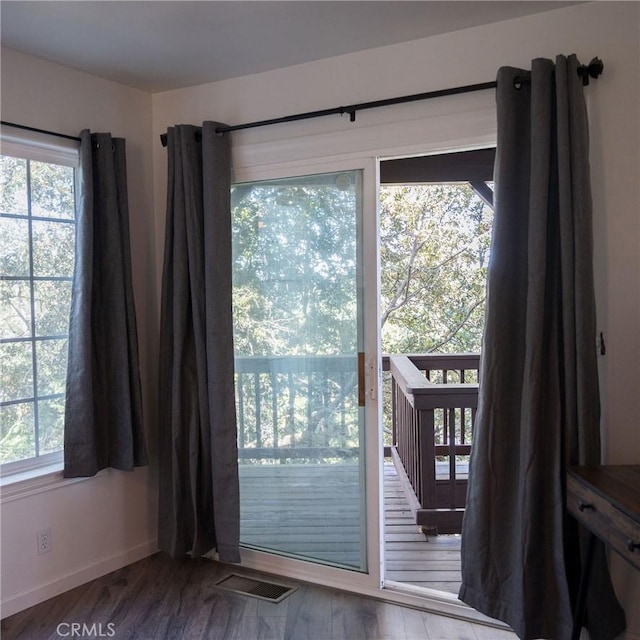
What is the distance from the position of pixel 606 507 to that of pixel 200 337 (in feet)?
6.31

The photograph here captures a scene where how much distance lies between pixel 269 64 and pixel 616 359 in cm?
203

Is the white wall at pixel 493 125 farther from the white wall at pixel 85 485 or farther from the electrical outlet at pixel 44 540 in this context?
the electrical outlet at pixel 44 540

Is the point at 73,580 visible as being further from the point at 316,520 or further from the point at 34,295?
the point at 34,295

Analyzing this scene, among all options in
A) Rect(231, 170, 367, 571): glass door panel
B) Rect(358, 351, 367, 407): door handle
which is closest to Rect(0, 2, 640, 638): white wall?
Rect(231, 170, 367, 571): glass door panel

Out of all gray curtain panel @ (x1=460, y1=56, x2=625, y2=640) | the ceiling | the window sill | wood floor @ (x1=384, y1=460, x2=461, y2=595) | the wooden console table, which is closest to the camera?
the wooden console table

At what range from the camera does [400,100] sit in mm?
2590

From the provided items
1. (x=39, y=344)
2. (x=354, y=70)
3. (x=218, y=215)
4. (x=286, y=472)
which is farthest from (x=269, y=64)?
(x=286, y=472)

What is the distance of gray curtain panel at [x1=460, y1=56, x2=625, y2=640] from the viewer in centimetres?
218

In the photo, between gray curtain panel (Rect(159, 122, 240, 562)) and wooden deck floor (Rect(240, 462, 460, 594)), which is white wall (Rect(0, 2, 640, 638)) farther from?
wooden deck floor (Rect(240, 462, 460, 594))

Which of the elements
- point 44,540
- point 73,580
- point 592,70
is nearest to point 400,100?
point 592,70

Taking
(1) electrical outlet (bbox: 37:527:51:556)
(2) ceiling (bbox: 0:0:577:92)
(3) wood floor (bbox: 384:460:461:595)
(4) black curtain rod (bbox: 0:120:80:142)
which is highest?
(2) ceiling (bbox: 0:0:577:92)

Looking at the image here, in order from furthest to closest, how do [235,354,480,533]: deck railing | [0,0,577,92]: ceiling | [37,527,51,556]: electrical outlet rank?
[235,354,480,533]: deck railing, [37,527,51,556]: electrical outlet, [0,0,577,92]: ceiling

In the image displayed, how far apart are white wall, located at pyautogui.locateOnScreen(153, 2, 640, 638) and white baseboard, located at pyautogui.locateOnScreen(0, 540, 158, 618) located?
7.05ft

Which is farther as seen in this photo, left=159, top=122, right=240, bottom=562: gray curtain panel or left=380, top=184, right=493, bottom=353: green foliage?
left=380, top=184, right=493, bottom=353: green foliage
